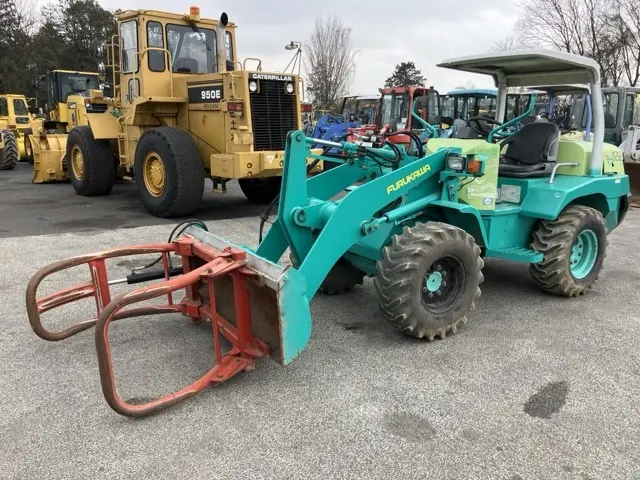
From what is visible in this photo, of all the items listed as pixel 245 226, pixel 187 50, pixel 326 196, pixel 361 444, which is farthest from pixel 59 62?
pixel 361 444

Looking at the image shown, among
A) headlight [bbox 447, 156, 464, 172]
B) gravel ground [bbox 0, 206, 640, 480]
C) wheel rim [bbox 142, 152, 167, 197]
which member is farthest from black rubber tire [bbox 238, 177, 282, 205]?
headlight [bbox 447, 156, 464, 172]

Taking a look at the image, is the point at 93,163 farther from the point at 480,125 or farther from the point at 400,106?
the point at 400,106

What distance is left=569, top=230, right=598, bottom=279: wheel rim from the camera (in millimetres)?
5016

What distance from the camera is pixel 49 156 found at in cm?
1251

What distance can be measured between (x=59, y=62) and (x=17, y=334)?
36889 millimetres

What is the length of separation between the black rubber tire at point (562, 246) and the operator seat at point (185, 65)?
657 cm

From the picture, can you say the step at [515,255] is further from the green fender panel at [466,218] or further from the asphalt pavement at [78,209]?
the asphalt pavement at [78,209]

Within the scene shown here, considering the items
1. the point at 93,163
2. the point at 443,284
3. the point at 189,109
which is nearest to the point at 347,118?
the point at 93,163

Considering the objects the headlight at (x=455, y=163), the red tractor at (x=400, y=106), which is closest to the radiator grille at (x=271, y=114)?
the headlight at (x=455, y=163)

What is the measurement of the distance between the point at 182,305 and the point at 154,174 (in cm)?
501

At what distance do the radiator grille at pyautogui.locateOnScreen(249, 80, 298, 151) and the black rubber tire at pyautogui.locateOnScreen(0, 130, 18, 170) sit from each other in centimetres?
1123

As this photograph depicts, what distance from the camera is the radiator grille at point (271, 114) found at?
27.4 ft

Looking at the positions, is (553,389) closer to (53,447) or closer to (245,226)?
(53,447)

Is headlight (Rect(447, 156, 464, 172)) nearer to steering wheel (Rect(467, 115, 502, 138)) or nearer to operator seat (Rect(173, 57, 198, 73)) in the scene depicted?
steering wheel (Rect(467, 115, 502, 138))
